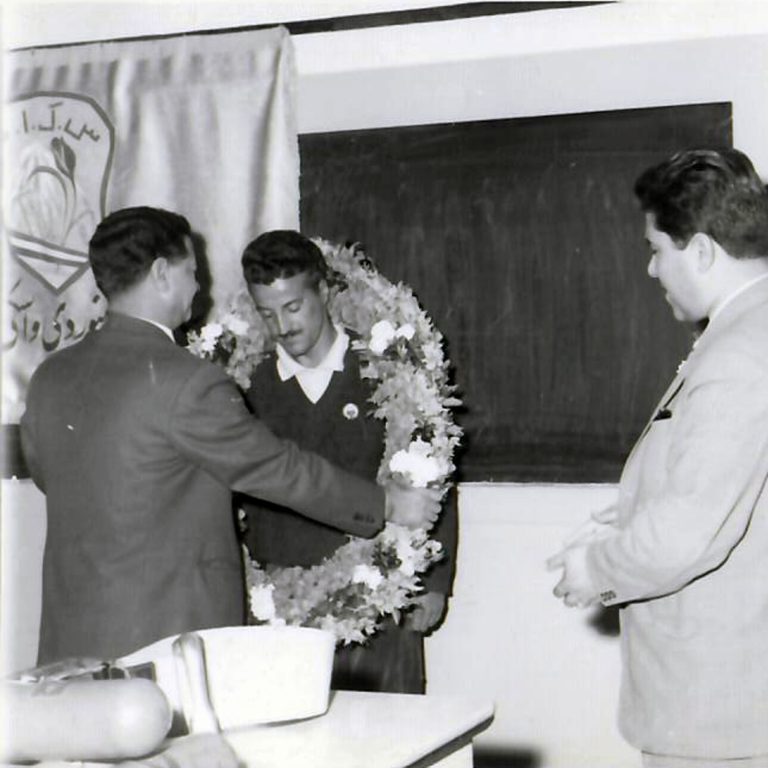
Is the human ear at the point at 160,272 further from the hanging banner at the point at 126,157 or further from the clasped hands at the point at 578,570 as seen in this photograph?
the hanging banner at the point at 126,157

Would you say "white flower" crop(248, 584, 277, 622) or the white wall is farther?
the white wall

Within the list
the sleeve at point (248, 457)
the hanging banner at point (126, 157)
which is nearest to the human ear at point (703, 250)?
the sleeve at point (248, 457)

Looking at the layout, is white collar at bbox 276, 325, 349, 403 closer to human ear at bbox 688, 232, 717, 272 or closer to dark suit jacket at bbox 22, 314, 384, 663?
dark suit jacket at bbox 22, 314, 384, 663

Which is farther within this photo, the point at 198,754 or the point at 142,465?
the point at 142,465

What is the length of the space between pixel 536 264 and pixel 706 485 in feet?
6.36

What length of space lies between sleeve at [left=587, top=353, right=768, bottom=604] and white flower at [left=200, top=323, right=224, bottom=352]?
1.78m

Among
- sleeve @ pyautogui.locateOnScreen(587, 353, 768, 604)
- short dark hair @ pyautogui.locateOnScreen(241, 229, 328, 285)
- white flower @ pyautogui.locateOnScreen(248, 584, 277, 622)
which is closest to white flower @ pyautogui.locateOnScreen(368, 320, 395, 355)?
short dark hair @ pyautogui.locateOnScreen(241, 229, 328, 285)

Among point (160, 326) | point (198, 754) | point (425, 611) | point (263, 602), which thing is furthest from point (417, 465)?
point (198, 754)

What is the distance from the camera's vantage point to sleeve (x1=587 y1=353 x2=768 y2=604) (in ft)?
6.00

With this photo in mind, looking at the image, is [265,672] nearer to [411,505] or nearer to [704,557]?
[704,557]

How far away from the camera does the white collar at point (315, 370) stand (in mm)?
3191

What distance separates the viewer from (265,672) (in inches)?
70.8

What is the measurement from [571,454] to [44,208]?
6.61ft

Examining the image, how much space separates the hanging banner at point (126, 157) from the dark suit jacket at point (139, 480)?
1462mm
